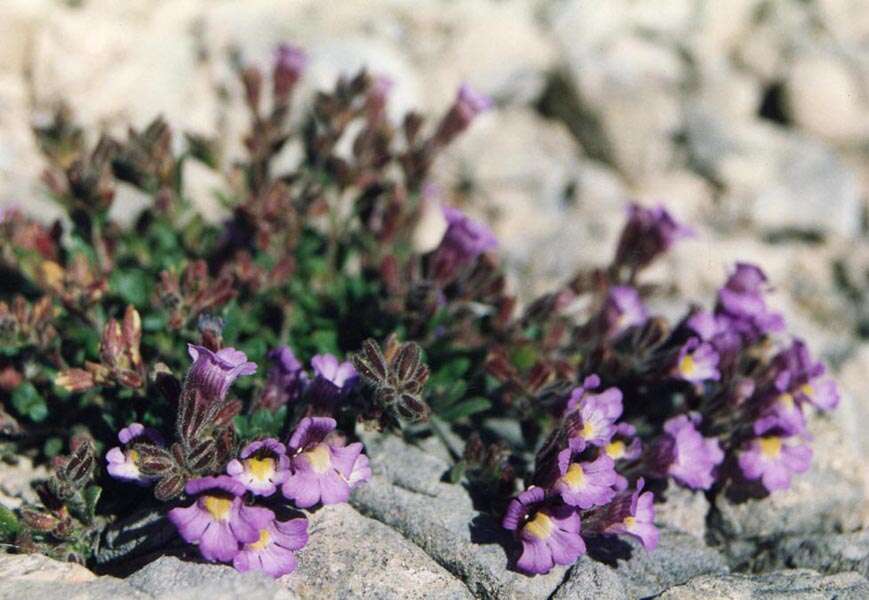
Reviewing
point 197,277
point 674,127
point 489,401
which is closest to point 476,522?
point 489,401

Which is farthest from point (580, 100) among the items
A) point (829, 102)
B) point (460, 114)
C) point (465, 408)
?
point (465, 408)

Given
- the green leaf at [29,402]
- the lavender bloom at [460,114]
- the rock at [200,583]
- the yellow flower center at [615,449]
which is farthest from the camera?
the lavender bloom at [460,114]

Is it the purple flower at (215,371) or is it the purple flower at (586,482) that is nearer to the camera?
the purple flower at (215,371)

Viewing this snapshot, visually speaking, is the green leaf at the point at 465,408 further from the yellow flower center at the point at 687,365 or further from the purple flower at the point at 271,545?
the purple flower at the point at 271,545

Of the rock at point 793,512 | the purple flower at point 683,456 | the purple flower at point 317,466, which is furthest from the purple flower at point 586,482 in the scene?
the rock at point 793,512

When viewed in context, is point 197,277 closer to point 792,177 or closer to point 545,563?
point 545,563
